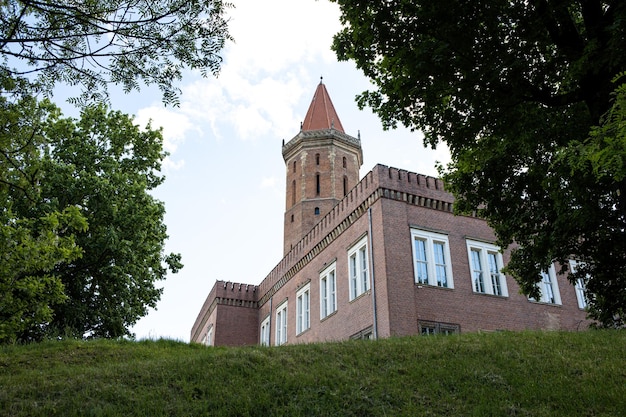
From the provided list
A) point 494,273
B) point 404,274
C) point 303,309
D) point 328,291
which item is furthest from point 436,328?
point 303,309

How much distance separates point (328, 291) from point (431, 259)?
5.89 m

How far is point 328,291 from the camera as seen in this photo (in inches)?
1046

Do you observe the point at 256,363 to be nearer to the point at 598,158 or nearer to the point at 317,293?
the point at 598,158

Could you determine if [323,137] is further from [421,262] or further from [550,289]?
[550,289]

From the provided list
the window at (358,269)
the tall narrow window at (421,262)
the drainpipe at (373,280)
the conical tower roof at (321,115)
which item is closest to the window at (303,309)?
the window at (358,269)

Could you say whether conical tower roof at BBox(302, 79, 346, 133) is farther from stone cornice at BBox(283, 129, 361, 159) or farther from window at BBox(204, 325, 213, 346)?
window at BBox(204, 325, 213, 346)

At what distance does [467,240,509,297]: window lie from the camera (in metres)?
23.2

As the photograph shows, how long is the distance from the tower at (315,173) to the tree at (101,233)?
58.6 feet

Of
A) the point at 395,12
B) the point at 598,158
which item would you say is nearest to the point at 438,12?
the point at 395,12

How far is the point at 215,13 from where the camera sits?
718 centimetres

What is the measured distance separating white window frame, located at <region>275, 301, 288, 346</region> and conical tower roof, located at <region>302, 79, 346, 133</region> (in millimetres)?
15678

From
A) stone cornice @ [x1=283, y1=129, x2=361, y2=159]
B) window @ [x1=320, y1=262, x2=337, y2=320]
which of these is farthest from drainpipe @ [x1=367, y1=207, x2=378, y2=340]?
stone cornice @ [x1=283, y1=129, x2=361, y2=159]

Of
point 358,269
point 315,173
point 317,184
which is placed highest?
point 315,173

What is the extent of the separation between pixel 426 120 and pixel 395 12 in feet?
7.16
